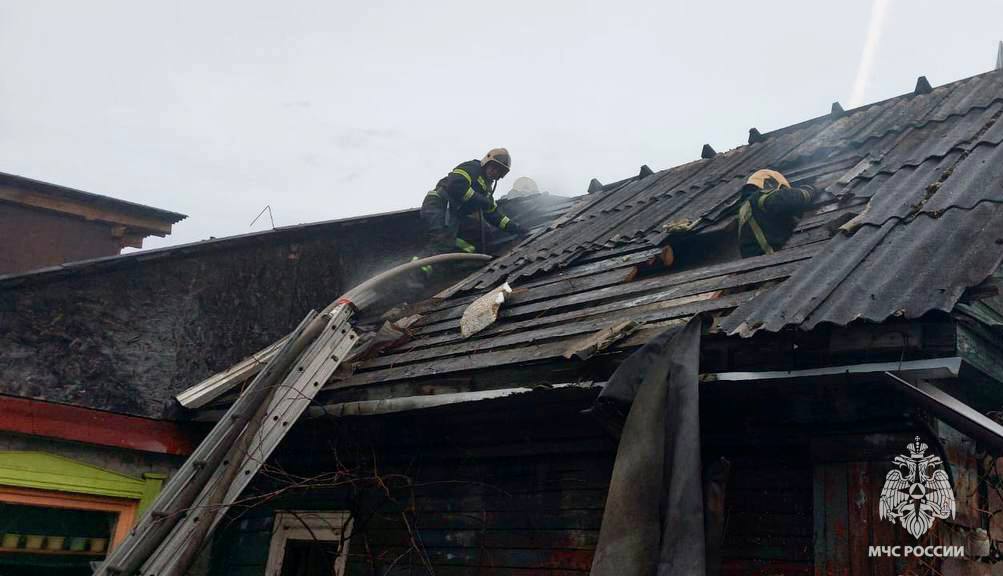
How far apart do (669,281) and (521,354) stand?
1175 millimetres

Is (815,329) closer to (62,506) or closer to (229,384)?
Answer: (229,384)

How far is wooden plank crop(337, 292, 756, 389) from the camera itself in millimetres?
4992

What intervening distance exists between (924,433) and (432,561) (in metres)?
3.29

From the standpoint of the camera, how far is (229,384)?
7.61 meters

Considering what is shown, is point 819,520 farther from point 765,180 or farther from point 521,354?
point 765,180

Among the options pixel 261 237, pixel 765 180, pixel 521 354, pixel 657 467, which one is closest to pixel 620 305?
→ pixel 521 354

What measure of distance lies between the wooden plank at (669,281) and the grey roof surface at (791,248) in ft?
0.05

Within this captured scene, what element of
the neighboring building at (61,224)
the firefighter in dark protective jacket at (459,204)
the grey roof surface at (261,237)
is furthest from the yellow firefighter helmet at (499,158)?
the neighboring building at (61,224)

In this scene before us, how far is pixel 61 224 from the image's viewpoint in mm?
10203

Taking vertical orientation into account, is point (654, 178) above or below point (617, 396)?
above

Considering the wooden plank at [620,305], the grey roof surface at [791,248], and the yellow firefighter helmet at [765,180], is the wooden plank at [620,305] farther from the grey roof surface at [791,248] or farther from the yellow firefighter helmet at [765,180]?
the yellow firefighter helmet at [765,180]

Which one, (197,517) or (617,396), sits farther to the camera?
(197,517)

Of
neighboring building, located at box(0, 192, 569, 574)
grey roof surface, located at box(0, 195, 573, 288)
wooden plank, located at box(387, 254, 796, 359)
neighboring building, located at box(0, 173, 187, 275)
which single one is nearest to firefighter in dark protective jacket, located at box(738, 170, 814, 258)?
wooden plank, located at box(387, 254, 796, 359)

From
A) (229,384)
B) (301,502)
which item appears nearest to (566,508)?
(301,502)
